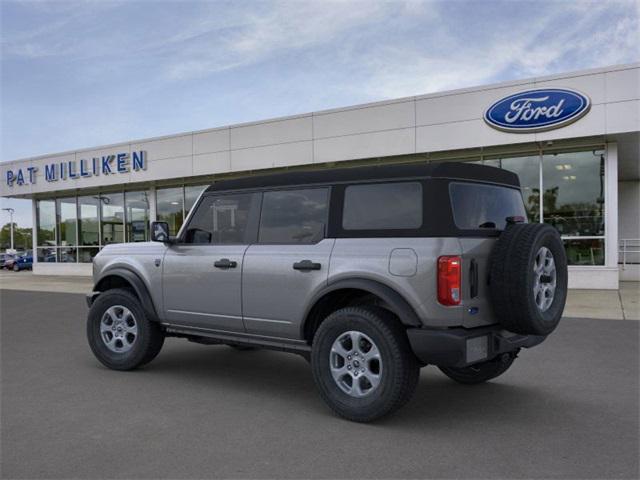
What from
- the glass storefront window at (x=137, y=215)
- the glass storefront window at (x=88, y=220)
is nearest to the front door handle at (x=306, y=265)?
the glass storefront window at (x=137, y=215)

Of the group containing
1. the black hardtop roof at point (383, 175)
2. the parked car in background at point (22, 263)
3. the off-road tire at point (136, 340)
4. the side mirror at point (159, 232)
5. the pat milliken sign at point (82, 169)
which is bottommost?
the parked car in background at point (22, 263)

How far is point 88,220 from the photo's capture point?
24.8 metres

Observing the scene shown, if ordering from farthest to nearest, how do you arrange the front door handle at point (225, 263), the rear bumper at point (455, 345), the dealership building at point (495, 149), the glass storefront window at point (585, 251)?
the glass storefront window at point (585, 251) < the dealership building at point (495, 149) < the front door handle at point (225, 263) < the rear bumper at point (455, 345)

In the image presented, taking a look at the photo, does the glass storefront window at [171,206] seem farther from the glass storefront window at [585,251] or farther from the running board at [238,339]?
the running board at [238,339]

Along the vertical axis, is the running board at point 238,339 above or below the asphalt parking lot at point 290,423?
above

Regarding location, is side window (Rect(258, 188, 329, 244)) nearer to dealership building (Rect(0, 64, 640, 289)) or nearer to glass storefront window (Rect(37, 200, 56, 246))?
dealership building (Rect(0, 64, 640, 289))

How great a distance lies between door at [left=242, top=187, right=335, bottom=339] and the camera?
15.5 ft

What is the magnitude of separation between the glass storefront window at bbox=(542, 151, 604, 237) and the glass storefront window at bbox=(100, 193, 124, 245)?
16.5 meters

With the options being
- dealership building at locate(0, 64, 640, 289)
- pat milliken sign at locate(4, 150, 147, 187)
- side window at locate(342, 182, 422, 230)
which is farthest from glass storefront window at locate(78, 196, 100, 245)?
side window at locate(342, 182, 422, 230)

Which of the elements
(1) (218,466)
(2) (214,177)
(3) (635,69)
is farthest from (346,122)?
(1) (218,466)

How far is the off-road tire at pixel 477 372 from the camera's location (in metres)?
5.23

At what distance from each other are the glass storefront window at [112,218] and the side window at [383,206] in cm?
2068

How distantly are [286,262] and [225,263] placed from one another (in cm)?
70

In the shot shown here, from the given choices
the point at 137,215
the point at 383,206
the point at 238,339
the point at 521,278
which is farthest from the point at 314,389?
the point at 137,215
